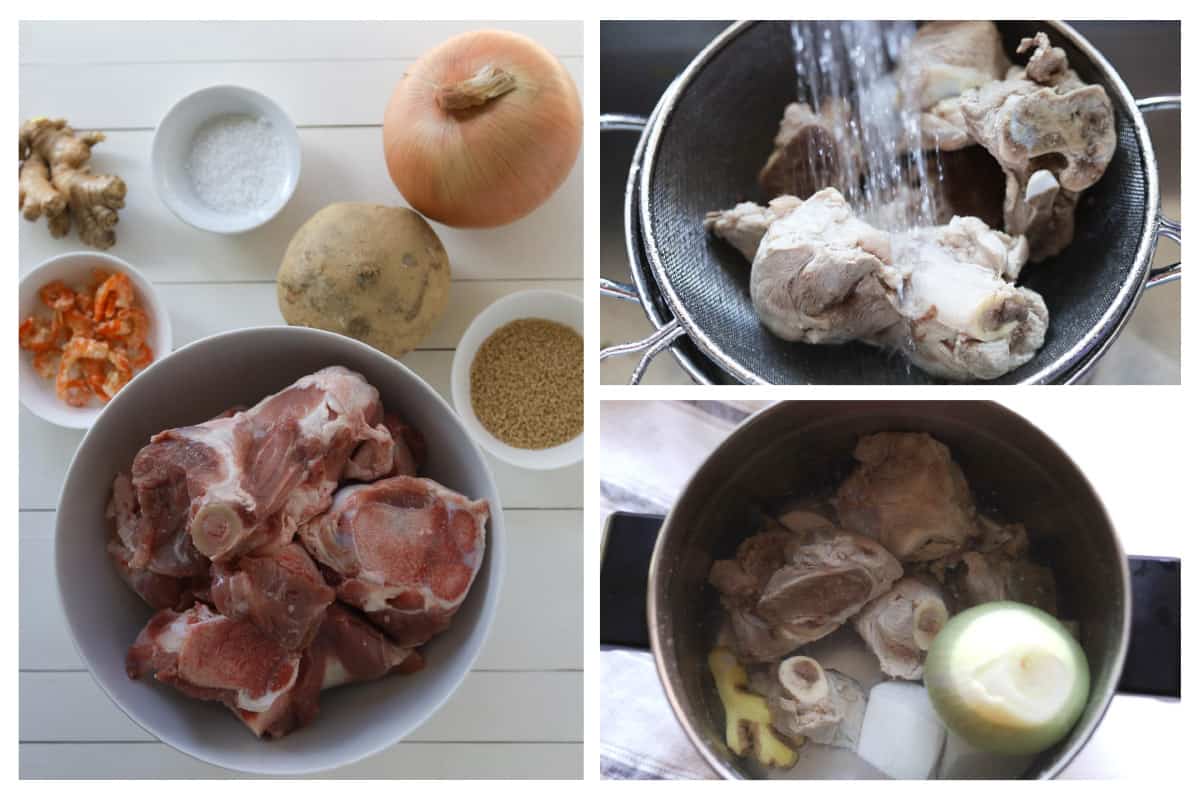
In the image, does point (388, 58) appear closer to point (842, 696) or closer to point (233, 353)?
point (233, 353)

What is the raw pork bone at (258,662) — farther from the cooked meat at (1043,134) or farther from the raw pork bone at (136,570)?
the cooked meat at (1043,134)


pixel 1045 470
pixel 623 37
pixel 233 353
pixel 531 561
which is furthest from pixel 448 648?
pixel 623 37

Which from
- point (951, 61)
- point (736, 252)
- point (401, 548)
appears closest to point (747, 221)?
point (736, 252)

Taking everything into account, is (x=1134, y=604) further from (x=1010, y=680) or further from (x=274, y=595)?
(x=274, y=595)

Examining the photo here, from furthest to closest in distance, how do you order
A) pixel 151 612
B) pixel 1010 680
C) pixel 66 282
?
pixel 66 282, pixel 151 612, pixel 1010 680

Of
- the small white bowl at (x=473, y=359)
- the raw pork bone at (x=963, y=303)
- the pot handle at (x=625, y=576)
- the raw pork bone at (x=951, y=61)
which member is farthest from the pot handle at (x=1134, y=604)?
the raw pork bone at (x=951, y=61)

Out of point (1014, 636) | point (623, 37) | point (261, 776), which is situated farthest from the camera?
point (623, 37)

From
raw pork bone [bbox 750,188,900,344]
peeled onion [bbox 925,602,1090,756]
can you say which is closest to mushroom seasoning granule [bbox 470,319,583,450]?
raw pork bone [bbox 750,188,900,344]
